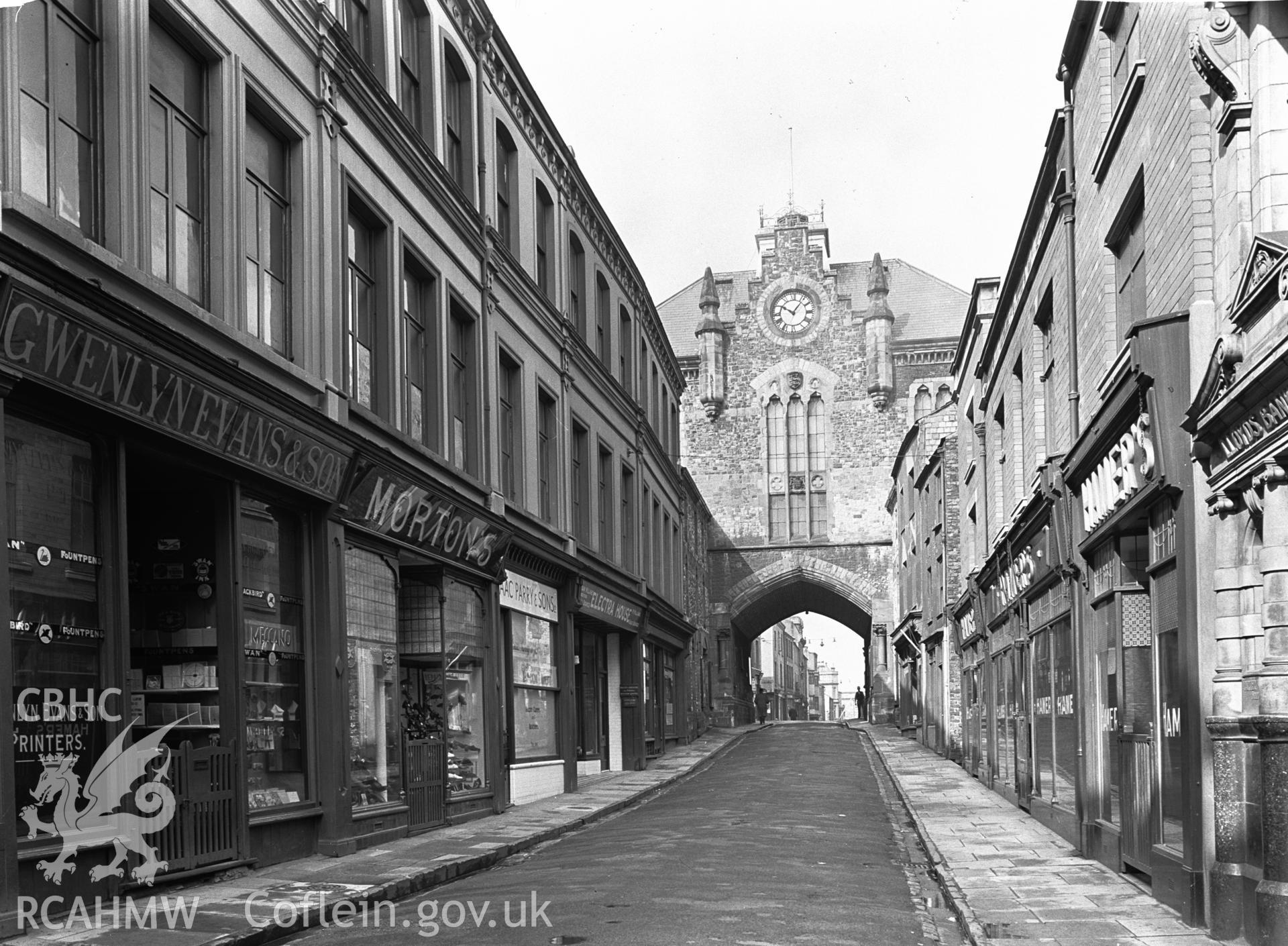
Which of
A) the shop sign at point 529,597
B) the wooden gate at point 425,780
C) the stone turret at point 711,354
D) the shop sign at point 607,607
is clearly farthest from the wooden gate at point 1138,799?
the stone turret at point 711,354

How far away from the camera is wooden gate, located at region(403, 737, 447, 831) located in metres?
16.6

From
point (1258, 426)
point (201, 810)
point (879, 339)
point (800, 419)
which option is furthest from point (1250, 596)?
point (800, 419)

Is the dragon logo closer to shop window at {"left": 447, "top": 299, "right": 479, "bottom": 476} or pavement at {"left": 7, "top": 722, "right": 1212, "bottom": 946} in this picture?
pavement at {"left": 7, "top": 722, "right": 1212, "bottom": 946}

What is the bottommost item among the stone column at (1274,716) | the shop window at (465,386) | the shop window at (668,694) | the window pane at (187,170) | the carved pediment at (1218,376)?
the shop window at (668,694)

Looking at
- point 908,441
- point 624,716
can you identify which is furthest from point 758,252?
point 624,716

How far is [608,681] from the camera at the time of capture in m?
31.6

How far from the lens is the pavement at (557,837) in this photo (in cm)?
931

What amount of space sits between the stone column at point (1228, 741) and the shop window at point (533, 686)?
14.0 meters

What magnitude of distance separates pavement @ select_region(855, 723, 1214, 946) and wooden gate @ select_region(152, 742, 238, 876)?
6.03m

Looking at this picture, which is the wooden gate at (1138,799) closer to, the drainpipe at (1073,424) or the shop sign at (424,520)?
the drainpipe at (1073,424)

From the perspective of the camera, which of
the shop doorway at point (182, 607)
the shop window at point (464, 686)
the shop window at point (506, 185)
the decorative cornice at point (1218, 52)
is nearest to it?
the decorative cornice at point (1218, 52)

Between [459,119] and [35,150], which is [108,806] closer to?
[35,150]

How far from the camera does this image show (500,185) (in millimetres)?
22484

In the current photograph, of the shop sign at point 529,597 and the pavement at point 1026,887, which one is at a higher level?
the shop sign at point 529,597
